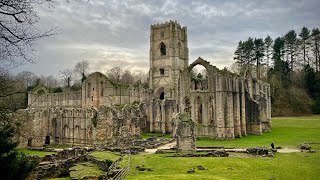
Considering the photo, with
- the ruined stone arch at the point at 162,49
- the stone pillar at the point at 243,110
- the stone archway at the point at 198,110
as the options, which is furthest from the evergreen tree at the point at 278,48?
the stone archway at the point at 198,110

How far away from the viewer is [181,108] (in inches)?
1560

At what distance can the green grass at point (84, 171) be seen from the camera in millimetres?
17691

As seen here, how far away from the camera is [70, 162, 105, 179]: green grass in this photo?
17.7m

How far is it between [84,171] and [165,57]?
4452cm

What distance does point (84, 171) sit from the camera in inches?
745

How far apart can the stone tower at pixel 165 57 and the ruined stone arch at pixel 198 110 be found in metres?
18.3

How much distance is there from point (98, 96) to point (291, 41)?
44714 mm

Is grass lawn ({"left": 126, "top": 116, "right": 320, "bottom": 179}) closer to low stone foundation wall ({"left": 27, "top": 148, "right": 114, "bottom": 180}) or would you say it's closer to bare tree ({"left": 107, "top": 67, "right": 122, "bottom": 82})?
low stone foundation wall ({"left": 27, "top": 148, "right": 114, "bottom": 180})

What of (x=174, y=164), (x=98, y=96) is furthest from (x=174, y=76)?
(x=174, y=164)

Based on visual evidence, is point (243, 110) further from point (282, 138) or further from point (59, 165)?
point (59, 165)

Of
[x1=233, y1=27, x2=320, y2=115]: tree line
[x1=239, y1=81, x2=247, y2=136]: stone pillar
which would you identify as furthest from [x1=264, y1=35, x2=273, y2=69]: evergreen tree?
[x1=239, y1=81, x2=247, y2=136]: stone pillar

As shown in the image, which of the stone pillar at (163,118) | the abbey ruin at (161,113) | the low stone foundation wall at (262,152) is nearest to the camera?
the low stone foundation wall at (262,152)

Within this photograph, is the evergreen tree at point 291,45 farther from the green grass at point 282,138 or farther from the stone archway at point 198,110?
the stone archway at point 198,110

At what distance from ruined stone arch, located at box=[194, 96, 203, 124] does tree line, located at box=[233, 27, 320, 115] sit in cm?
1955
